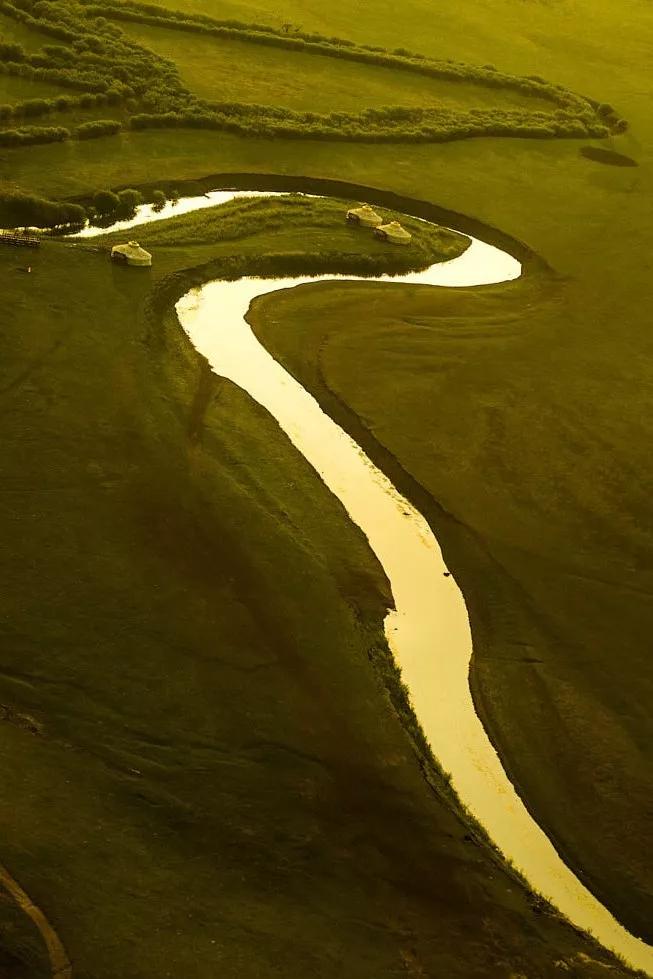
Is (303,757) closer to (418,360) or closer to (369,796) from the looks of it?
(369,796)

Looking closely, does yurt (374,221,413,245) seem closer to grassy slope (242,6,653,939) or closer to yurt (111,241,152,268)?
grassy slope (242,6,653,939)

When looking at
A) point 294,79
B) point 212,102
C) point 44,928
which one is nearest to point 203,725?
point 44,928

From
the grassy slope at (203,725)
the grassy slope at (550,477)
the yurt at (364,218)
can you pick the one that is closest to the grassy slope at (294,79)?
the grassy slope at (550,477)

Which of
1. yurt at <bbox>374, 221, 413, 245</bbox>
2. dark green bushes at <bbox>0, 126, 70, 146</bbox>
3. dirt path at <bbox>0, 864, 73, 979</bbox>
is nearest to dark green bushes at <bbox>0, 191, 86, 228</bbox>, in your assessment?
dark green bushes at <bbox>0, 126, 70, 146</bbox>

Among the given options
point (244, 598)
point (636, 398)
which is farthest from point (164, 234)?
point (244, 598)

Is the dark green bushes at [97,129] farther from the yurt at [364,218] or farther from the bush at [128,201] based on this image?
the yurt at [364,218]

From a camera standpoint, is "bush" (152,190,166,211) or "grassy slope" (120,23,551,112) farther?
"grassy slope" (120,23,551,112)
